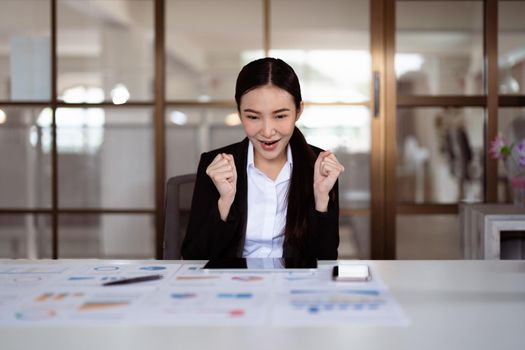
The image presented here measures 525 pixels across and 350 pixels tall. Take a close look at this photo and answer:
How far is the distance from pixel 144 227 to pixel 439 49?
185 cm

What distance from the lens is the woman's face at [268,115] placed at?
1764mm

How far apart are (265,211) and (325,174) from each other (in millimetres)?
236

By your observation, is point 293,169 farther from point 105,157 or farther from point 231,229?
point 105,157

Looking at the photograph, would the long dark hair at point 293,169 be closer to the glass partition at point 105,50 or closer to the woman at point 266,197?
the woman at point 266,197

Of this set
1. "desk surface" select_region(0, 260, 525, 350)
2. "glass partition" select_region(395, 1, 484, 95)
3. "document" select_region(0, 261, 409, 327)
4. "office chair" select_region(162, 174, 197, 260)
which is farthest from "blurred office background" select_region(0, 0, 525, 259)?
"desk surface" select_region(0, 260, 525, 350)

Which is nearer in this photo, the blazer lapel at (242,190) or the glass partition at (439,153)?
the blazer lapel at (242,190)

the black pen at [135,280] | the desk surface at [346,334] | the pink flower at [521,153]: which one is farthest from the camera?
the pink flower at [521,153]

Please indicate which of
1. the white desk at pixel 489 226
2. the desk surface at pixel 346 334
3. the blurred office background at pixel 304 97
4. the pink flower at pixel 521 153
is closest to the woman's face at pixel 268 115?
the desk surface at pixel 346 334

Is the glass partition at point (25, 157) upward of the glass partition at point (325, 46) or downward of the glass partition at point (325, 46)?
downward

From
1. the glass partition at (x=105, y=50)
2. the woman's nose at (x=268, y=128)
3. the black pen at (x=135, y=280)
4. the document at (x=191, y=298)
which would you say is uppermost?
the glass partition at (x=105, y=50)

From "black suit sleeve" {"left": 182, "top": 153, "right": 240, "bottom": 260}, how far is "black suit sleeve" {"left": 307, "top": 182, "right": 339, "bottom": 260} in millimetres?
211

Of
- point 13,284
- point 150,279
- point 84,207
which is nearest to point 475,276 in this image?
point 150,279

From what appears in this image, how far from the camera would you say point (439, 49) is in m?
3.35

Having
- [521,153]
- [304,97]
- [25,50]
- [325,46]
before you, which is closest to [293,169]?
[521,153]
